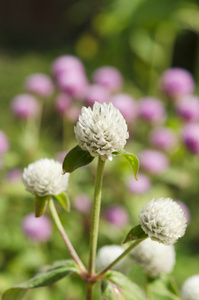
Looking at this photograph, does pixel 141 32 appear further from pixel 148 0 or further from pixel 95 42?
pixel 95 42

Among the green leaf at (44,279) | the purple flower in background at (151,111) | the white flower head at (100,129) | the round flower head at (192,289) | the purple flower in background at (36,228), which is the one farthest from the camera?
the purple flower in background at (151,111)

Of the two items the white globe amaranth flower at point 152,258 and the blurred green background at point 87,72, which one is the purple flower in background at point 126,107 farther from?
the white globe amaranth flower at point 152,258

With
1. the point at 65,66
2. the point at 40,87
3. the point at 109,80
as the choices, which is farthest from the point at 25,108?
the point at 109,80

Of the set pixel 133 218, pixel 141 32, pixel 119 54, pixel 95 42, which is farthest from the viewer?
pixel 95 42

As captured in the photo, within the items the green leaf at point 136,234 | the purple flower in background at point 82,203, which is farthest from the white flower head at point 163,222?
the purple flower in background at point 82,203

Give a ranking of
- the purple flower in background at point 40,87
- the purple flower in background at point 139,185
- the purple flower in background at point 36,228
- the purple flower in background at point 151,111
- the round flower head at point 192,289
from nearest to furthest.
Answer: the round flower head at point 192,289
the purple flower in background at point 36,228
the purple flower in background at point 139,185
the purple flower in background at point 151,111
the purple flower in background at point 40,87

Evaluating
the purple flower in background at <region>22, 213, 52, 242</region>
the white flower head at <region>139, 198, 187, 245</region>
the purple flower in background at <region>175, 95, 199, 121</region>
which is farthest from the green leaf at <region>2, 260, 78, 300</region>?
the purple flower in background at <region>175, 95, 199, 121</region>

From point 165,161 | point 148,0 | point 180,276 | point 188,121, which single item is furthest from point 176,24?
point 180,276
